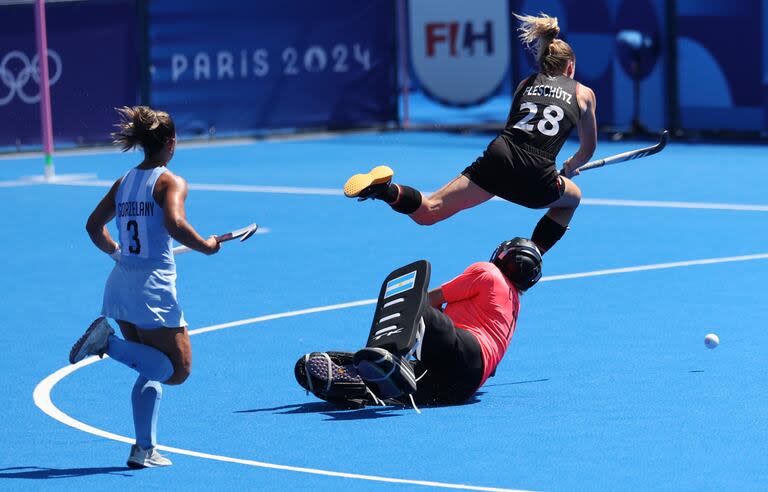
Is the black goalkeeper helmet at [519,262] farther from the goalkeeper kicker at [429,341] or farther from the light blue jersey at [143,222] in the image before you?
the light blue jersey at [143,222]

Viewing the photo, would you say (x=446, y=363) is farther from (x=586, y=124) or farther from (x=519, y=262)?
(x=586, y=124)

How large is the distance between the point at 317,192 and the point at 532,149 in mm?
10008

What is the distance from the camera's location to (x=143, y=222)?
24.5 ft

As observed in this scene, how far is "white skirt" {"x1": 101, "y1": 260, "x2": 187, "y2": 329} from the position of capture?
7422 mm

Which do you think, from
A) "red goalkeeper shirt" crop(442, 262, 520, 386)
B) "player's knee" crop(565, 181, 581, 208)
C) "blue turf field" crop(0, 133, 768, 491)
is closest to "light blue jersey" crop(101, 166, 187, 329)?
"blue turf field" crop(0, 133, 768, 491)

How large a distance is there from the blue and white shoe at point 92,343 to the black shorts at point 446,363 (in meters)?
1.82

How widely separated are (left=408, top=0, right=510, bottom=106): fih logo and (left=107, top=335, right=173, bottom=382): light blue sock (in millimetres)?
21262

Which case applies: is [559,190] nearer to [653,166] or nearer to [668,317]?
[668,317]

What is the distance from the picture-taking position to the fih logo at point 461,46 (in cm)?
2823

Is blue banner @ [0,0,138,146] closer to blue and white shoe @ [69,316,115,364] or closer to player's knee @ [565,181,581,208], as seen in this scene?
player's knee @ [565,181,581,208]

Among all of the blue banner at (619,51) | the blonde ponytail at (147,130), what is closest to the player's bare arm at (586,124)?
the blonde ponytail at (147,130)

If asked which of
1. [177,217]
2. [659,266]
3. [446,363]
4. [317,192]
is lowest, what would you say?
[317,192]

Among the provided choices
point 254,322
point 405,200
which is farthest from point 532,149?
point 254,322

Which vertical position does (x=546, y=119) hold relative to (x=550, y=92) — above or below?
below
